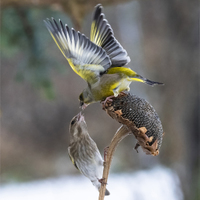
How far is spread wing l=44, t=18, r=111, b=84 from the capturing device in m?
0.63

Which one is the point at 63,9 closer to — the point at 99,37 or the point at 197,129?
the point at 99,37

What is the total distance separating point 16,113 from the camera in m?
2.68

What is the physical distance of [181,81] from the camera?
196 cm

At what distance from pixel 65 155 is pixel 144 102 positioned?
2.21 metres

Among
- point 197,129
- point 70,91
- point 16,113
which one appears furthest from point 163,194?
point 16,113

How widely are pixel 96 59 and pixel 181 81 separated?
1.42 meters

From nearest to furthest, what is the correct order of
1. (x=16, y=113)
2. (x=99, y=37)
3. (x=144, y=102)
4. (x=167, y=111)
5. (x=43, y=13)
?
1. (x=144, y=102)
2. (x=99, y=37)
3. (x=43, y=13)
4. (x=167, y=111)
5. (x=16, y=113)

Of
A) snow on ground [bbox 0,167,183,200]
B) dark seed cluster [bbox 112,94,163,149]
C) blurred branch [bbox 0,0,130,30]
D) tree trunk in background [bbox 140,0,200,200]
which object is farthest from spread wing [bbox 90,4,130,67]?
snow on ground [bbox 0,167,183,200]

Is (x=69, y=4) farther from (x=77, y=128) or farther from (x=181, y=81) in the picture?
(x=181, y=81)

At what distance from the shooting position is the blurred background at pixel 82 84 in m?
1.44

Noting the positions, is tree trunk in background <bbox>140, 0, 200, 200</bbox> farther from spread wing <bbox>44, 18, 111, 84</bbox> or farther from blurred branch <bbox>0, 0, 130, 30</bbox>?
spread wing <bbox>44, 18, 111, 84</bbox>

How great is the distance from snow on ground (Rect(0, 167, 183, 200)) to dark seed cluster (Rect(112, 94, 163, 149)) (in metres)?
1.43

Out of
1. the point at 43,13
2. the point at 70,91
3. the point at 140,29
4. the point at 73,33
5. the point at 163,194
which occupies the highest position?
the point at 140,29

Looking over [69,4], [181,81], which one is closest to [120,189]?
[181,81]
